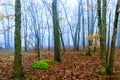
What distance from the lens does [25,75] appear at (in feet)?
30.0

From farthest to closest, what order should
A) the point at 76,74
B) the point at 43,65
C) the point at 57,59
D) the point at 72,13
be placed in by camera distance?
1. the point at 72,13
2. the point at 57,59
3. the point at 43,65
4. the point at 76,74

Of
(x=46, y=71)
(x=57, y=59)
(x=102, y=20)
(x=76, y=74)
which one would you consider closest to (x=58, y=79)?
(x=76, y=74)

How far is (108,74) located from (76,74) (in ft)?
5.07

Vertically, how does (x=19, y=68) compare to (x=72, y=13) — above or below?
below

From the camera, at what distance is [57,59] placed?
45.4 ft

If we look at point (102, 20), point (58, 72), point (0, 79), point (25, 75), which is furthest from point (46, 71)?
point (102, 20)

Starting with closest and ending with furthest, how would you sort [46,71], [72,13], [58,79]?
1. [58,79]
2. [46,71]
3. [72,13]

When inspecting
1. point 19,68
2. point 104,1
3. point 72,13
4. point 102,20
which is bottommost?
point 19,68

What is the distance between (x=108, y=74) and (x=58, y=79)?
8.01 ft

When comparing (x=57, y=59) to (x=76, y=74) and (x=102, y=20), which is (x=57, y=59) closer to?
(x=76, y=74)

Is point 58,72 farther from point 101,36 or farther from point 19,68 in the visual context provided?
point 101,36

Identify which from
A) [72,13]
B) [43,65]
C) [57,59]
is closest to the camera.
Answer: [43,65]

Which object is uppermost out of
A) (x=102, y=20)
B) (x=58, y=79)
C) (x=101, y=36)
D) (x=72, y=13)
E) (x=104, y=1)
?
(x=72, y=13)

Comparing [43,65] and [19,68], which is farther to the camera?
[43,65]
